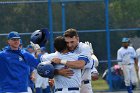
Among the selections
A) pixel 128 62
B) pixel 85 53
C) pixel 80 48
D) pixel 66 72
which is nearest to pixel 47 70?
pixel 66 72

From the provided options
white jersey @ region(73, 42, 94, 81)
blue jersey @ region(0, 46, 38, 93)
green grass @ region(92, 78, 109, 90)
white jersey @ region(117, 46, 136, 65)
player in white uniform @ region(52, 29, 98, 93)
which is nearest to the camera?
player in white uniform @ region(52, 29, 98, 93)

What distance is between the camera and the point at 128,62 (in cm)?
1922

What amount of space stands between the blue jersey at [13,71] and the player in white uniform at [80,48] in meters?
1.11

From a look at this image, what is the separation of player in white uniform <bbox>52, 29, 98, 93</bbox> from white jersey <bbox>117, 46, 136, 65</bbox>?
8850 millimetres

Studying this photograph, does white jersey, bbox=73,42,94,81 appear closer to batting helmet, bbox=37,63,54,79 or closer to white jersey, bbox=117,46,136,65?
batting helmet, bbox=37,63,54,79

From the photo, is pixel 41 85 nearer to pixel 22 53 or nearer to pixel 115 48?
pixel 115 48

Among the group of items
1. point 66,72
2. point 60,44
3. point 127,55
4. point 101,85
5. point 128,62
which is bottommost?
point 101,85

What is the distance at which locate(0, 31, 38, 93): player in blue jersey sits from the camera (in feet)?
31.6

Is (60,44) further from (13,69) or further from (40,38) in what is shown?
(13,69)

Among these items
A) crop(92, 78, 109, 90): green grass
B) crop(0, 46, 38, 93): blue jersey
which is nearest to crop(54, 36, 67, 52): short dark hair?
crop(0, 46, 38, 93): blue jersey

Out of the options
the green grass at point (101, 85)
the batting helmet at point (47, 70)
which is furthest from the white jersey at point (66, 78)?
the green grass at point (101, 85)

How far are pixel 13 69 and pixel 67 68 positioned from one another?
154cm

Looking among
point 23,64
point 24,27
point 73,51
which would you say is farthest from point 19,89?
point 24,27

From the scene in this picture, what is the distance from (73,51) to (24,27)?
11357 millimetres
